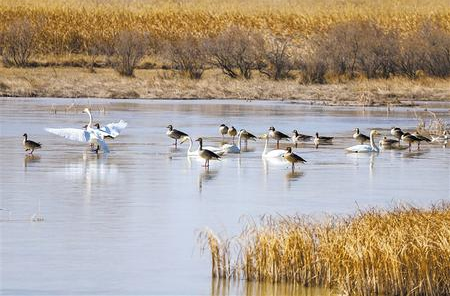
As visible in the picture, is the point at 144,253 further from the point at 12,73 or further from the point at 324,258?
the point at 12,73

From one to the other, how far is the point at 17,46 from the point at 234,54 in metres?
9.38

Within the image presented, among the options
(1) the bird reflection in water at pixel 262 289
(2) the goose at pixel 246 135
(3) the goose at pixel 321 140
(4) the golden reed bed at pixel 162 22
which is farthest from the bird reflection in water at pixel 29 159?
(4) the golden reed bed at pixel 162 22

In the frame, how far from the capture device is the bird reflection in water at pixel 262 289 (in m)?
10.6

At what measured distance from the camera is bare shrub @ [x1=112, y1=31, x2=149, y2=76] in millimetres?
46469

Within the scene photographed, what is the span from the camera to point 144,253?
12258 millimetres

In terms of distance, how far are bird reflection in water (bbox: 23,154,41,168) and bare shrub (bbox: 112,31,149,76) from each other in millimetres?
24461

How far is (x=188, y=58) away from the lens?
154ft

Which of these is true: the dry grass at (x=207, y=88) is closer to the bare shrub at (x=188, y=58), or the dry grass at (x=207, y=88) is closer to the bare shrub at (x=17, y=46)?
the bare shrub at (x=188, y=58)

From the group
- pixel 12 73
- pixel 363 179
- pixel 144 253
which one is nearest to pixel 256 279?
pixel 144 253

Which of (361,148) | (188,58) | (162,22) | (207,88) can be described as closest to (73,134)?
(361,148)

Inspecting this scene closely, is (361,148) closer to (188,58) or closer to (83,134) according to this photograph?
(83,134)

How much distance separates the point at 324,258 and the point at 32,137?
51.6 ft

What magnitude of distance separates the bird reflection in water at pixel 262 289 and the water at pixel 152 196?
19 mm

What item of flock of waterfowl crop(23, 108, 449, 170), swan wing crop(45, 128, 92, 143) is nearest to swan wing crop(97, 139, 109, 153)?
flock of waterfowl crop(23, 108, 449, 170)
